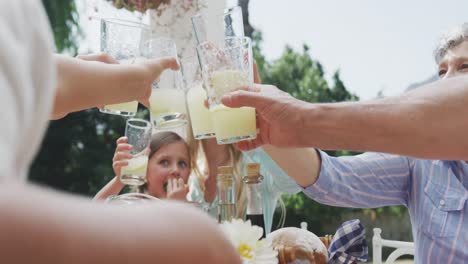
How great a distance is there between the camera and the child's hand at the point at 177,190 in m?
2.02

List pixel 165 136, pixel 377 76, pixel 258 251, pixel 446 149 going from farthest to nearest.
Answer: pixel 377 76
pixel 165 136
pixel 446 149
pixel 258 251

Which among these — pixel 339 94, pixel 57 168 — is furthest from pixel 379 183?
pixel 339 94

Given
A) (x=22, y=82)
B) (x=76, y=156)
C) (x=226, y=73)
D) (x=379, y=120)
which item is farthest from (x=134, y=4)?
(x=76, y=156)

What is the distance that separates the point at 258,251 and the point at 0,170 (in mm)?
761

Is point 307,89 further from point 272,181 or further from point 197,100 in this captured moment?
point 197,100

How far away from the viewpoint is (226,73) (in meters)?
1.18

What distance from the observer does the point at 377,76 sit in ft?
39.5

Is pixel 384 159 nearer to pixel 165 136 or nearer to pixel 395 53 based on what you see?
pixel 165 136

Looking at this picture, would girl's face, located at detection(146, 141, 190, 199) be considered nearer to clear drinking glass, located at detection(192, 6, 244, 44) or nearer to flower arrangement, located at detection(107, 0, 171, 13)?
flower arrangement, located at detection(107, 0, 171, 13)

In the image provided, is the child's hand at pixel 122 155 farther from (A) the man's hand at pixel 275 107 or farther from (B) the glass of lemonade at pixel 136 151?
(A) the man's hand at pixel 275 107

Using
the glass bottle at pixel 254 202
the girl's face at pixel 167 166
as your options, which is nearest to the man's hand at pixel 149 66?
the glass bottle at pixel 254 202

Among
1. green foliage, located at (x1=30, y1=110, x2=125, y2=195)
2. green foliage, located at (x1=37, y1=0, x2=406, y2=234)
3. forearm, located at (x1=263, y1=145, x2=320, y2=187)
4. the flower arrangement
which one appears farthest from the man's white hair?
green foliage, located at (x1=30, y1=110, x2=125, y2=195)

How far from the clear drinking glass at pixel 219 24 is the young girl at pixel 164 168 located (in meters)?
0.99

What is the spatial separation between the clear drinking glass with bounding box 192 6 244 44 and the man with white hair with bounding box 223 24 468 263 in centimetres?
14
